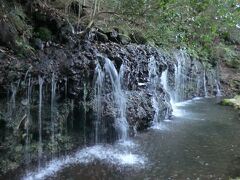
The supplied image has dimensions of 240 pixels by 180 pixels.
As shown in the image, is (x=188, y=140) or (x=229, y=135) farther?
(x=229, y=135)

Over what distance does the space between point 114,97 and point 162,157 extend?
9.29 ft

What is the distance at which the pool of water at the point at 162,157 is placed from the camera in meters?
7.87

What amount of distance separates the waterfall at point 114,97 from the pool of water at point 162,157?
1.64 feet

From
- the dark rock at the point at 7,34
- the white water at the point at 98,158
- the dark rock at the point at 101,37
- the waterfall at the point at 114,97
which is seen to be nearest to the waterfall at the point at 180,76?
the dark rock at the point at 101,37

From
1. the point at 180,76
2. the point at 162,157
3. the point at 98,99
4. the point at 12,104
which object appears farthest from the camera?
the point at 180,76

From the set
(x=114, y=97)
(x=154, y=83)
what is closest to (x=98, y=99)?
(x=114, y=97)

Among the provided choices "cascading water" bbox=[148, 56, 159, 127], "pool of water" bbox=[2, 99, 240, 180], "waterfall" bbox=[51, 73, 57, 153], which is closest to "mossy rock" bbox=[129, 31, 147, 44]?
"cascading water" bbox=[148, 56, 159, 127]

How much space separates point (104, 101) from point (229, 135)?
16.3 feet

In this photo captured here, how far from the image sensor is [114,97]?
1081 cm

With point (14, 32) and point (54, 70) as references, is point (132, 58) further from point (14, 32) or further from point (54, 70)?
point (14, 32)

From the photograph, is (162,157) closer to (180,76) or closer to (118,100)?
(118,100)

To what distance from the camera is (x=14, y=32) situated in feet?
27.2

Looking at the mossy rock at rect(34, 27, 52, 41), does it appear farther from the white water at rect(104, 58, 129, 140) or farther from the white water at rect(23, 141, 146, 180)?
the white water at rect(23, 141, 146, 180)

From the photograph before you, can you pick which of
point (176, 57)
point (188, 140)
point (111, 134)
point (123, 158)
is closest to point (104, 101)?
point (111, 134)
